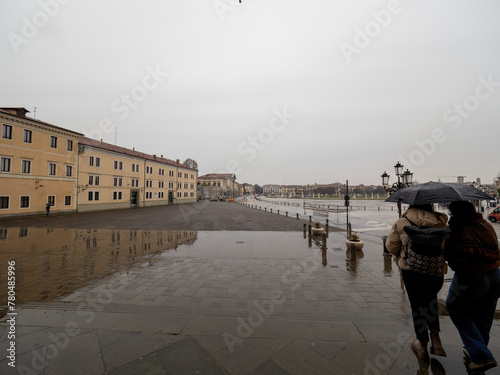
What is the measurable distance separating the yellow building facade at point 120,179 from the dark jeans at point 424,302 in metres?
34.7

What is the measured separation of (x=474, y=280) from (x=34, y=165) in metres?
32.8

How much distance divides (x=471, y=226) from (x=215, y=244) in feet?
31.0

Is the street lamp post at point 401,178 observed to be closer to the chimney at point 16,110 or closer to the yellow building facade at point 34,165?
the yellow building facade at point 34,165

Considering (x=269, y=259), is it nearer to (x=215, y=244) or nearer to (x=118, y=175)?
(x=215, y=244)

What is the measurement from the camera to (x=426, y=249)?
290 cm

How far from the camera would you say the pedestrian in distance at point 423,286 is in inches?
117

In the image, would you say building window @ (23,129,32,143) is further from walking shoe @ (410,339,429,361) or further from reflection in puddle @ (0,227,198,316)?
walking shoe @ (410,339,429,361)

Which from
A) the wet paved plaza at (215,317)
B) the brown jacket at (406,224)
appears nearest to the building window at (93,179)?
the wet paved plaza at (215,317)

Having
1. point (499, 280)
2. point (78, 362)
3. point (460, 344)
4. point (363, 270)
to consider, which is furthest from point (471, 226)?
point (78, 362)

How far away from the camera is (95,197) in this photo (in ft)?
100

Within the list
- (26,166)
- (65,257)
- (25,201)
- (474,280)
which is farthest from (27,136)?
(474,280)

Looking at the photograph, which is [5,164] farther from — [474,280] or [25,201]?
[474,280]

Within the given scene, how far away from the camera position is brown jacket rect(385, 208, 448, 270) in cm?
296

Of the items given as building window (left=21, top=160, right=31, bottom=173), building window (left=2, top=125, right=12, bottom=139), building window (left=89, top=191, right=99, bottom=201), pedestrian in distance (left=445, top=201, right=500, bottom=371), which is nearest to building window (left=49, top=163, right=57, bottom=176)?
building window (left=21, top=160, right=31, bottom=173)
